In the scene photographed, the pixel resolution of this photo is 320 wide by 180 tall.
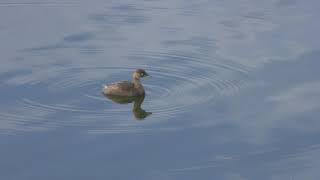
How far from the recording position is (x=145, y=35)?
642 inches

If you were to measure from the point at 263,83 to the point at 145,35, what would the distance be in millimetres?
3303

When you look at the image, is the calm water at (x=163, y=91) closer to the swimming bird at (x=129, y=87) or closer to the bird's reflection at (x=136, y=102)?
the bird's reflection at (x=136, y=102)

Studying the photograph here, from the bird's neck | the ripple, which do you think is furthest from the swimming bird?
the ripple

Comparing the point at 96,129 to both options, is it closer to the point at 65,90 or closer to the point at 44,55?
the point at 65,90

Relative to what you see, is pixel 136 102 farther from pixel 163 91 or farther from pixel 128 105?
pixel 163 91

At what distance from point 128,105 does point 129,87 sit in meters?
0.30

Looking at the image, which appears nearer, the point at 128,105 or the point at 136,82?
the point at 128,105

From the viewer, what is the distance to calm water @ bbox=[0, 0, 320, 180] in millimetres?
10922

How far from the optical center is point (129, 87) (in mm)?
13359

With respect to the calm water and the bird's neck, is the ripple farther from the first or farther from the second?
the bird's neck

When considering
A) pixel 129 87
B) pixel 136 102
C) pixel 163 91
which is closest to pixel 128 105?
pixel 136 102

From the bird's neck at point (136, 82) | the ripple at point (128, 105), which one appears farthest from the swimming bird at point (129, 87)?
the ripple at point (128, 105)

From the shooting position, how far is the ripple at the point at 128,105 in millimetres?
12141

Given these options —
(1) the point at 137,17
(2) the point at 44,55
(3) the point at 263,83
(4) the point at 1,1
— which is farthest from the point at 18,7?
(3) the point at 263,83
